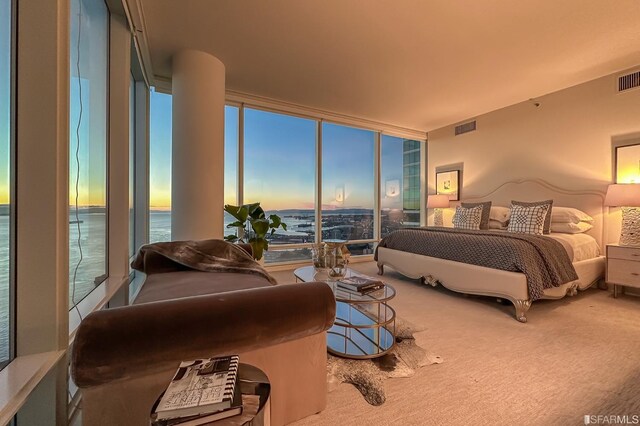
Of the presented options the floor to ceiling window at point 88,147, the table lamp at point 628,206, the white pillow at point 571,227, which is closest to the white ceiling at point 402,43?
the floor to ceiling window at point 88,147

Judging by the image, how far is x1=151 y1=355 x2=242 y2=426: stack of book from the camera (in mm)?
637

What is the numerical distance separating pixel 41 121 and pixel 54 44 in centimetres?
29

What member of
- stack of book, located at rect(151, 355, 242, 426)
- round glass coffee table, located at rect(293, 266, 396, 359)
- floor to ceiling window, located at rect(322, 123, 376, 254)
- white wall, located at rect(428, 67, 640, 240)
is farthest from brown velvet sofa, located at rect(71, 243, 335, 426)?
white wall, located at rect(428, 67, 640, 240)

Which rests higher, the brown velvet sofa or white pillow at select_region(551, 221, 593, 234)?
white pillow at select_region(551, 221, 593, 234)

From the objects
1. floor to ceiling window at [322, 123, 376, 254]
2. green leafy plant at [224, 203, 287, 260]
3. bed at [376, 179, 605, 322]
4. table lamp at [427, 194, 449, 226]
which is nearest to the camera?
bed at [376, 179, 605, 322]

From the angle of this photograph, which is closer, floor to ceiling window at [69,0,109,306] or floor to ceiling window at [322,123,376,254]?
floor to ceiling window at [69,0,109,306]

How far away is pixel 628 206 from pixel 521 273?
175cm

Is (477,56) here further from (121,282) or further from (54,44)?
(121,282)

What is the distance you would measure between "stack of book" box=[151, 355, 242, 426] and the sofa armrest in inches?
4.0

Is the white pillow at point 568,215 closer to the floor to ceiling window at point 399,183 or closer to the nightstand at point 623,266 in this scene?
the nightstand at point 623,266

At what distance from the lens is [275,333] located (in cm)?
107

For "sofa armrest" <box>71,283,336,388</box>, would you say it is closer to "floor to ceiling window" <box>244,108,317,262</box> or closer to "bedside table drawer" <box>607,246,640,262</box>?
"floor to ceiling window" <box>244,108,317,262</box>

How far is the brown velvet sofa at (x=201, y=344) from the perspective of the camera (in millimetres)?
819

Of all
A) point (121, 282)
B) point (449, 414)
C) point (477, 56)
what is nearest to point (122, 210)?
point (121, 282)
